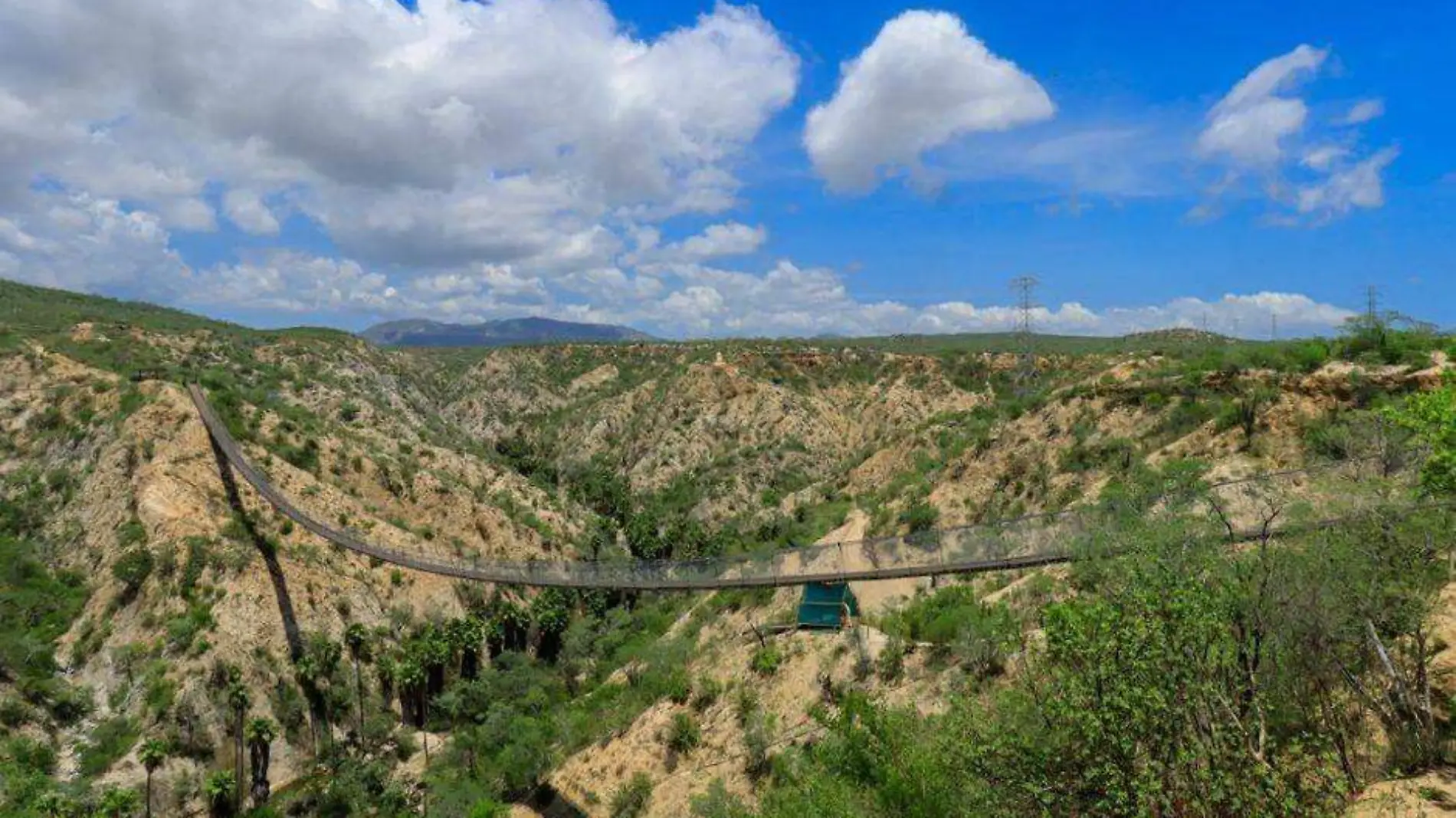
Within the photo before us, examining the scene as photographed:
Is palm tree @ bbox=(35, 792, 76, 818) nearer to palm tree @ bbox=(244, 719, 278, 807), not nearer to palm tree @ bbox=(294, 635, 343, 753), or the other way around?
palm tree @ bbox=(244, 719, 278, 807)

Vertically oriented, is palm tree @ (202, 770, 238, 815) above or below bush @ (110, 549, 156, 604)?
below

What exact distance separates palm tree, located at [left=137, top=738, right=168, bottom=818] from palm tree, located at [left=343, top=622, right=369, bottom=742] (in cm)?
1008

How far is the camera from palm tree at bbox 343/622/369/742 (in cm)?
4516

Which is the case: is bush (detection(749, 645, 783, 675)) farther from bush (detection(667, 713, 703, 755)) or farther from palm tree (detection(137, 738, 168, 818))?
palm tree (detection(137, 738, 168, 818))

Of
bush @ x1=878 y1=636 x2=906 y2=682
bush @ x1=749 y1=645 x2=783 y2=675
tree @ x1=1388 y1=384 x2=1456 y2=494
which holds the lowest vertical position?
bush @ x1=749 y1=645 x2=783 y2=675

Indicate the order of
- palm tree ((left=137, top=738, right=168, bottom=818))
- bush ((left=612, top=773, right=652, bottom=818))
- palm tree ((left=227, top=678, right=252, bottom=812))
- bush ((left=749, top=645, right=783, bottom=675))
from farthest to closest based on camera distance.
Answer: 1. palm tree ((left=227, top=678, right=252, bottom=812))
2. palm tree ((left=137, top=738, right=168, bottom=818))
3. bush ((left=749, top=645, right=783, bottom=675))
4. bush ((left=612, top=773, right=652, bottom=818))

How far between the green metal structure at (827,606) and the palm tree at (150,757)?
3104 centimetres

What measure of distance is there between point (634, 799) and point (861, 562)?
11787 mm

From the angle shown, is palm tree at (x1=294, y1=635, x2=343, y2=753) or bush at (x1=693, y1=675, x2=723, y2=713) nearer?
bush at (x1=693, y1=675, x2=723, y2=713)

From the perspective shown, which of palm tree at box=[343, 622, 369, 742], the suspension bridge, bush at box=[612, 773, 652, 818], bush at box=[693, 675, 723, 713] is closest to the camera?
the suspension bridge

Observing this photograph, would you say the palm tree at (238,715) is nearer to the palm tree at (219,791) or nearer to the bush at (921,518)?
the palm tree at (219,791)

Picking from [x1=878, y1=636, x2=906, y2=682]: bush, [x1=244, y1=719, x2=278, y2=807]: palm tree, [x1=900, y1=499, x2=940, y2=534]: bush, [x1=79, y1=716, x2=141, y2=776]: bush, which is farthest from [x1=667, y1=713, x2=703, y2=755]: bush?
[x1=79, y1=716, x2=141, y2=776]: bush

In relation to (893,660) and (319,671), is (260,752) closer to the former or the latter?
(319,671)

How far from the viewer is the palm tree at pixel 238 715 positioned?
38.4 metres
